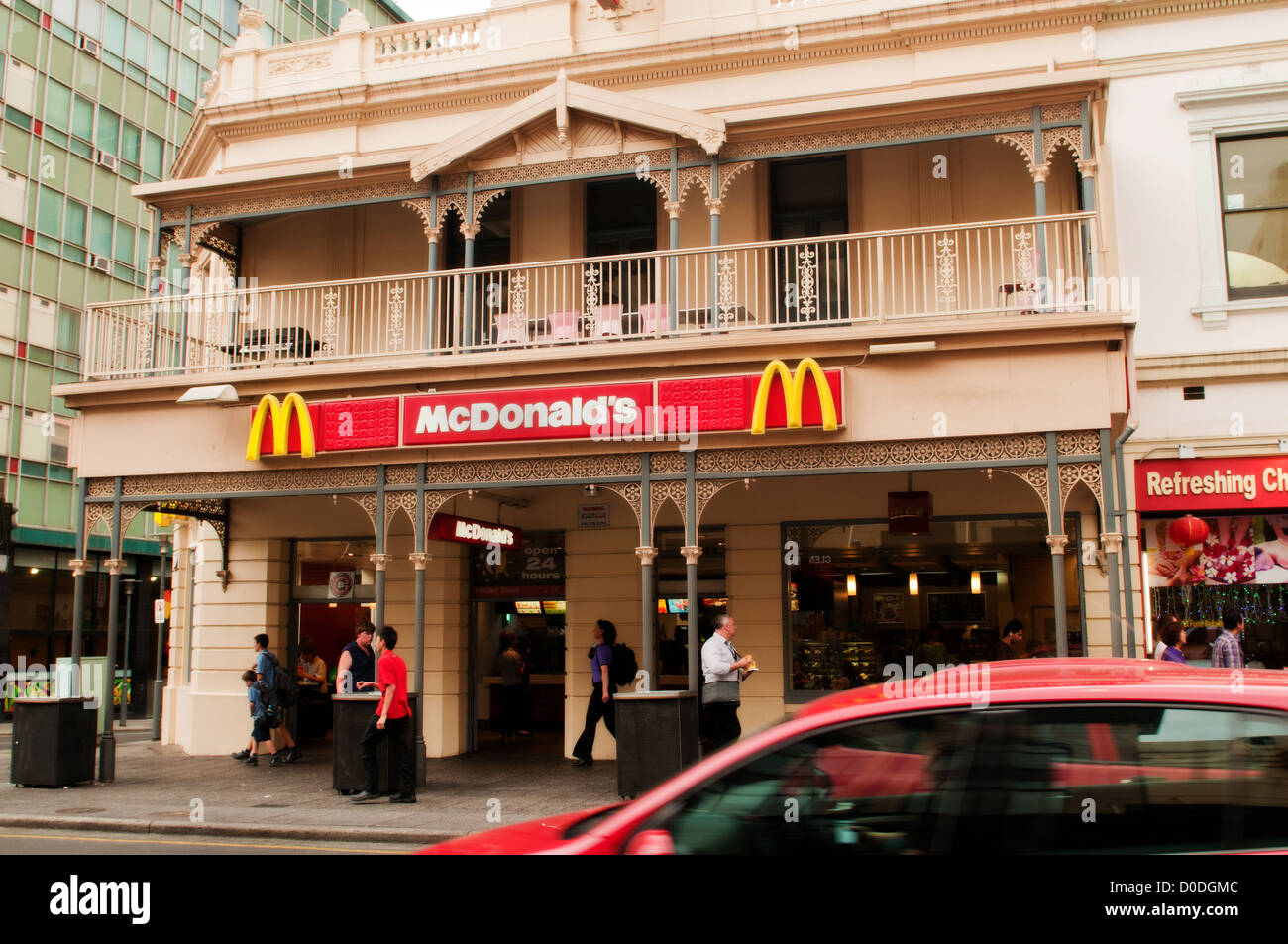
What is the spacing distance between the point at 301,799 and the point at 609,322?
642 centimetres

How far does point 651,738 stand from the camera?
11.2 m

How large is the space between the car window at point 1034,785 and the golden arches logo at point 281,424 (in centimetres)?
1097

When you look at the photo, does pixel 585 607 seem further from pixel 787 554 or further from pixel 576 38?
pixel 576 38

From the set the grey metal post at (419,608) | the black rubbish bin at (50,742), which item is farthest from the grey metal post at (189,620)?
the grey metal post at (419,608)

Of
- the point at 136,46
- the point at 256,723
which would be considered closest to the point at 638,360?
the point at 256,723

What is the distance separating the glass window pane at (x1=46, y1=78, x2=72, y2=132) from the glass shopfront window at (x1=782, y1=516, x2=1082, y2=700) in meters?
30.8

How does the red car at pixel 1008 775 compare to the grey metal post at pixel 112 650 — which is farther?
the grey metal post at pixel 112 650

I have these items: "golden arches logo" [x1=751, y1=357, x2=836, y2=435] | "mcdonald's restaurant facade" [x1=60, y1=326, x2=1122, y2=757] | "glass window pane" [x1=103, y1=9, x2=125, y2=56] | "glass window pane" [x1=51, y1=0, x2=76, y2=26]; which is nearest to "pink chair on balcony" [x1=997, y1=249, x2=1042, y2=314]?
"mcdonald's restaurant facade" [x1=60, y1=326, x2=1122, y2=757]

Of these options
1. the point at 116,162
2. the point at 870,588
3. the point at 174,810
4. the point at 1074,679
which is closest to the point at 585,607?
the point at 870,588

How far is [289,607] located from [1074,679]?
15.6m

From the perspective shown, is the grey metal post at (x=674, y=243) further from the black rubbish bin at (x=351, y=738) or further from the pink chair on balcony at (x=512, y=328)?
the black rubbish bin at (x=351, y=738)

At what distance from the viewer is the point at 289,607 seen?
17469 millimetres

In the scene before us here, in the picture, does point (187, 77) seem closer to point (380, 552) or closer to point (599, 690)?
point (380, 552)

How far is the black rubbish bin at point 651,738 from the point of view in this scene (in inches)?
437
